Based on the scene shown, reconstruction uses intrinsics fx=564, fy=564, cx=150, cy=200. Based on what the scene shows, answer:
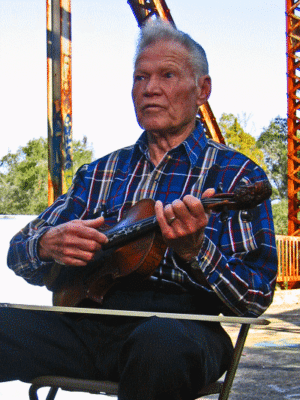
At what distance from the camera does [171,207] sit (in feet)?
4.74

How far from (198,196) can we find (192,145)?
0.23m

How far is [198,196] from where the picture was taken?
6.14 feet

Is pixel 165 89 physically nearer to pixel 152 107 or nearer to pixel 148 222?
pixel 152 107

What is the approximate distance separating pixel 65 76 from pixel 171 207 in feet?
6.73

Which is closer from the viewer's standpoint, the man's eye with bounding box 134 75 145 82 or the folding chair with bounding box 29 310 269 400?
the folding chair with bounding box 29 310 269 400

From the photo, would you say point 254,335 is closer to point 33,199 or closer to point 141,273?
point 141,273

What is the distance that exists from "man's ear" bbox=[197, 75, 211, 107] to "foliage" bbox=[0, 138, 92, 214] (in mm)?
29163

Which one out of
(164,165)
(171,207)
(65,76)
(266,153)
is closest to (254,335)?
(65,76)

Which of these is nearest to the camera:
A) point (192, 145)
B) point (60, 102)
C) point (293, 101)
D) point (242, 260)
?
point (242, 260)

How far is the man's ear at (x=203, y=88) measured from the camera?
2158mm

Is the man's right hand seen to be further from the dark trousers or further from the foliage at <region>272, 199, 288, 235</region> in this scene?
the foliage at <region>272, 199, 288, 235</region>

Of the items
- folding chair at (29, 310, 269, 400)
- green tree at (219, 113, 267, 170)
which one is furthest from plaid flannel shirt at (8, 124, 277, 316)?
green tree at (219, 113, 267, 170)

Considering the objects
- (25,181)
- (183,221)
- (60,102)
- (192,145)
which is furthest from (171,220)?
(25,181)

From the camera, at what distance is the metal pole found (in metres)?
3.22
